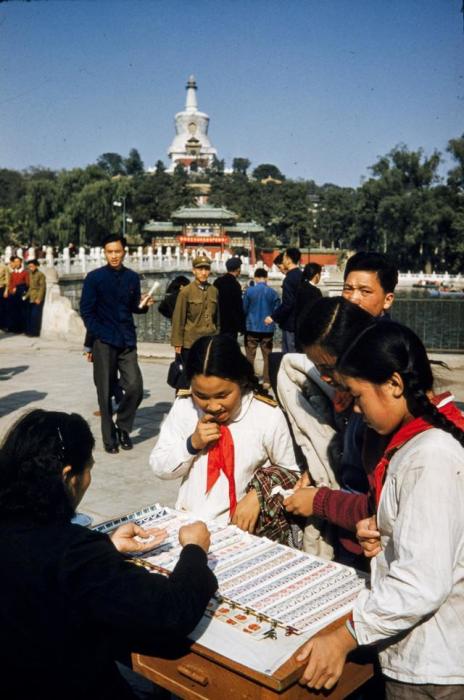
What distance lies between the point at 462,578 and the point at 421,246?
5612 cm

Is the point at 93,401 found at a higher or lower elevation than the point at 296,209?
lower

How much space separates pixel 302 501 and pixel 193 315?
4709 mm

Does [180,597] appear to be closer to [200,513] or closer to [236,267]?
[200,513]

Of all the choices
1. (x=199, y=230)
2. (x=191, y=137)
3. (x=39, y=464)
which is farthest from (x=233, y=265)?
(x=191, y=137)

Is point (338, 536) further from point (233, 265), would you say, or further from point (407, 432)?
point (233, 265)

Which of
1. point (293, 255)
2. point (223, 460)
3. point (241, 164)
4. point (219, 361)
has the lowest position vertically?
point (223, 460)

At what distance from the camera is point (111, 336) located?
563 cm

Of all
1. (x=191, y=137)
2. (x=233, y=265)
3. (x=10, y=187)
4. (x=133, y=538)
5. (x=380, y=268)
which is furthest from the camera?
(x=191, y=137)

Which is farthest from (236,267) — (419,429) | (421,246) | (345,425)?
(421,246)

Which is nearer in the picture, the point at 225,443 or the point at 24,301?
the point at 225,443

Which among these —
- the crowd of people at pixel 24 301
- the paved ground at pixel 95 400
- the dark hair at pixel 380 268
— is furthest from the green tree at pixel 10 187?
the dark hair at pixel 380 268

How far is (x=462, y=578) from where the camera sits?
1.52 metres

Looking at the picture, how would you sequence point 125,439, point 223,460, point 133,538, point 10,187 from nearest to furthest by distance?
point 133,538 → point 223,460 → point 125,439 → point 10,187

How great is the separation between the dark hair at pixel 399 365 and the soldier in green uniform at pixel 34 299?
487 inches
